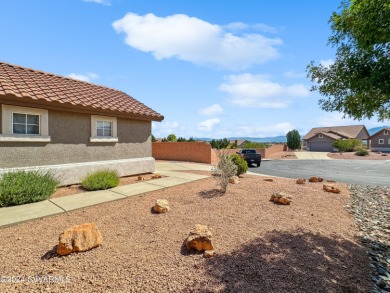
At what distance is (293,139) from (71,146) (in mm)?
47450

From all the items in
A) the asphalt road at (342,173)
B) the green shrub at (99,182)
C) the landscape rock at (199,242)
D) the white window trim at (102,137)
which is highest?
the white window trim at (102,137)

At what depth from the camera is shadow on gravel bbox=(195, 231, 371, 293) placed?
9.64 feet

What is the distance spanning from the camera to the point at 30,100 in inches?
271

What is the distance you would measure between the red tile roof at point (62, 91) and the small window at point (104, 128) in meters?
0.83

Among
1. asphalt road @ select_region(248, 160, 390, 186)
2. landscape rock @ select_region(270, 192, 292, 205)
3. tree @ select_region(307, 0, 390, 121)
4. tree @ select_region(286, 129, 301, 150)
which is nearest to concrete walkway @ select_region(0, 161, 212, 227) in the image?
landscape rock @ select_region(270, 192, 292, 205)

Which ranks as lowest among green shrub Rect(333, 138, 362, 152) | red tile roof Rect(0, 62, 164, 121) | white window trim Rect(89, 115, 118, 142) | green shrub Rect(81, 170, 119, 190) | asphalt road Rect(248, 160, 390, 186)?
asphalt road Rect(248, 160, 390, 186)

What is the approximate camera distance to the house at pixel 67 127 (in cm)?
690

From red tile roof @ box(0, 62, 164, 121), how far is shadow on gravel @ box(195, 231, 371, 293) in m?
7.68

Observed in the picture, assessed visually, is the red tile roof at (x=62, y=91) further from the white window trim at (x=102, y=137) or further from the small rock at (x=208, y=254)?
the small rock at (x=208, y=254)

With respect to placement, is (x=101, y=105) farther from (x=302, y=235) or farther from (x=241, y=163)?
(x=302, y=235)

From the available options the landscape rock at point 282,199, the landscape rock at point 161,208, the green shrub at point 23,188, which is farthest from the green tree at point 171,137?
the landscape rock at point 161,208

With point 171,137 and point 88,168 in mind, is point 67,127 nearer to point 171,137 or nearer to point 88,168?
point 88,168

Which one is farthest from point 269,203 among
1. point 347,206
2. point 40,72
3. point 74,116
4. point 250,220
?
point 40,72

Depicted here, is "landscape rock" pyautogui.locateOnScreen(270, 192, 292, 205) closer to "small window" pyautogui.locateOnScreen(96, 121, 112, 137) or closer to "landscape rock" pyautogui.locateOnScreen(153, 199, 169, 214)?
"landscape rock" pyautogui.locateOnScreen(153, 199, 169, 214)
